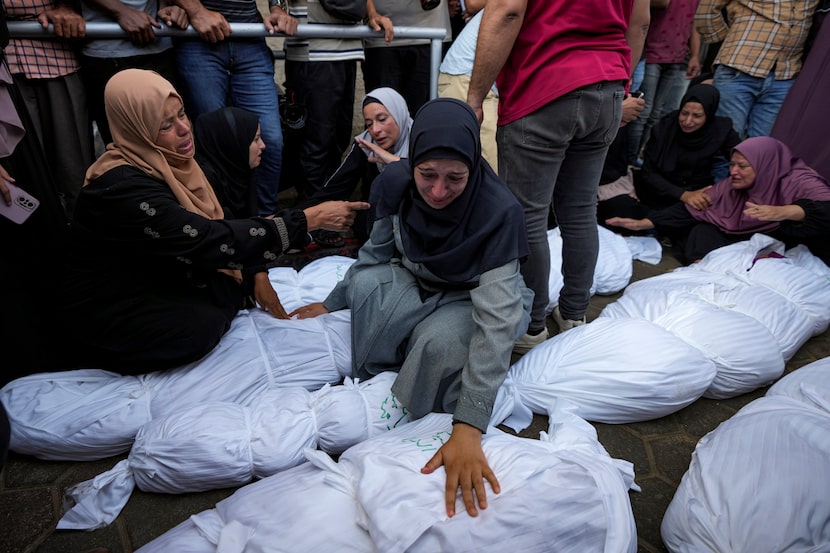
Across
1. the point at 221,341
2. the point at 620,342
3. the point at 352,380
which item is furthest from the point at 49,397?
the point at 620,342

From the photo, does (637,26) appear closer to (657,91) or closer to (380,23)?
(380,23)

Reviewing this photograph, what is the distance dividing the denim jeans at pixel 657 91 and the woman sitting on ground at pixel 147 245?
3.55m

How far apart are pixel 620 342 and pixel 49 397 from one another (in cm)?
204

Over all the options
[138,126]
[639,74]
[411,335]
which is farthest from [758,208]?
[138,126]

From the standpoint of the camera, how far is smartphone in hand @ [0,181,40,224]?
1.77m

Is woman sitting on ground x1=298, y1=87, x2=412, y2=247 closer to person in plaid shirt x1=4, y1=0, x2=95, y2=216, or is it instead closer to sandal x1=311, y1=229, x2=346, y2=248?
sandal x1=311, y1=229, x2=346, y2=248

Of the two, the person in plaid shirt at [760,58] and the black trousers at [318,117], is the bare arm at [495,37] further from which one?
the person in plaid shirt at [760,58]

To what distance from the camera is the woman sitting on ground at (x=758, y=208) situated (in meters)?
2.94

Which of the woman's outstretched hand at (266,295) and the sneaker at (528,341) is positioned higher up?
the woman's outstretched hand at (266,295)

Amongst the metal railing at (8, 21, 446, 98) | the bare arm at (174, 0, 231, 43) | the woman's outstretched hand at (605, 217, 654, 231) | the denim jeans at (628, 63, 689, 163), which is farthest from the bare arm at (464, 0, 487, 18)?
the denim jeans at (628, 63, 689, 163)

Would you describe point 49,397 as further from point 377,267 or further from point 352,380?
point 377,267

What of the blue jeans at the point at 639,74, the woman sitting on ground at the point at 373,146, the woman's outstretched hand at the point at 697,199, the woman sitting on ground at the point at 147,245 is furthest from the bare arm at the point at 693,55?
the woman sitting on ground at the point at 147,245

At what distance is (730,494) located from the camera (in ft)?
4.50

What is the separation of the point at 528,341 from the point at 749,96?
3027mm
